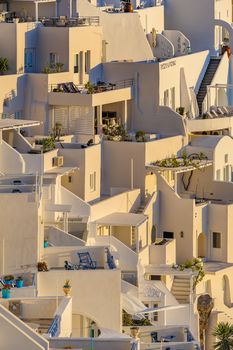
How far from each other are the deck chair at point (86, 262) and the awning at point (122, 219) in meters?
11.1

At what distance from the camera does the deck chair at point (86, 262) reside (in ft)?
170

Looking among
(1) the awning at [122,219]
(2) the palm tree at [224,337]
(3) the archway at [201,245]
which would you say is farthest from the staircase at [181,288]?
(3) the archway at [201,245]

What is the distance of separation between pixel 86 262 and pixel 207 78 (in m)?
27.5

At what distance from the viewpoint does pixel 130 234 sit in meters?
65.4

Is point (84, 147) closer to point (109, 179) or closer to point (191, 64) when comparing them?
point (109, 179)

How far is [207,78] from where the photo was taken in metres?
79.4

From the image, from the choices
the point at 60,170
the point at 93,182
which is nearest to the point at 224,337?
the point at 60,170

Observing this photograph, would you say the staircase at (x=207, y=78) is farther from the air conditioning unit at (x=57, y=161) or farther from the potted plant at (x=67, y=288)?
the potted plant at (x=67, y=288)

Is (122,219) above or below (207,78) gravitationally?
below

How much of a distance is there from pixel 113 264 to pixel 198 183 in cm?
1969

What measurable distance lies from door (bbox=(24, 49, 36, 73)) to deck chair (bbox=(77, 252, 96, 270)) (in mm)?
17292

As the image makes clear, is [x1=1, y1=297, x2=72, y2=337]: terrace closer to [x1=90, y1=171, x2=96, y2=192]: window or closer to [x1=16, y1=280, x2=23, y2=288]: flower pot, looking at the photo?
[x1=16, y1=280, x2=23, y2=288]: flower pot

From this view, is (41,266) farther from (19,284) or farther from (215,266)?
(215,266)

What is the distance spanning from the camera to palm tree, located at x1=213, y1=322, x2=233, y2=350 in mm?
57469
